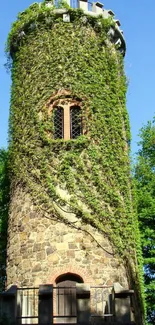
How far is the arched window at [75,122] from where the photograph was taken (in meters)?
13.6

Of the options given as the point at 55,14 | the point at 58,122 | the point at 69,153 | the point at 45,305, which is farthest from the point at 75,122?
the point at 45,305

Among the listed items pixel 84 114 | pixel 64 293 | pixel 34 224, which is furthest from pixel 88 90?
pixel 64 293

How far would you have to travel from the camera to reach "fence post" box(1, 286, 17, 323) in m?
8.12

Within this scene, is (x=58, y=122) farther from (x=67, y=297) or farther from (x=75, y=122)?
(x=67, y=297)

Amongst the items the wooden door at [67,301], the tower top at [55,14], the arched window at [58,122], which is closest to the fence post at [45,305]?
the wooden door at [67,301]

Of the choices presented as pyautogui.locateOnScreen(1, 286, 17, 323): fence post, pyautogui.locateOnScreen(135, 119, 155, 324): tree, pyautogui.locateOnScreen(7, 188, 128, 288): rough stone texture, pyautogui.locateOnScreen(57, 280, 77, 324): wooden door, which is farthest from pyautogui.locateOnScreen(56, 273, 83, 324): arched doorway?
pyautogui.locateOnScreen(135, 119, 155, 324): tree

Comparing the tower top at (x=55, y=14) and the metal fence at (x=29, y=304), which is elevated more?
the tower top at (x=55, y=14)

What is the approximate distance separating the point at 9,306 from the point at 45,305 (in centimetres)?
66

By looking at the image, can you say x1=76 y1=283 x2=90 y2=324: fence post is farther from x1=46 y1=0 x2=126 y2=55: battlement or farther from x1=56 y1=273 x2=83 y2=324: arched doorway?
x1=46 y1=0 x2=126 y2=55: battlement

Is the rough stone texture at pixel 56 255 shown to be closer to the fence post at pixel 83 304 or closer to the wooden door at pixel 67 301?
the wooden door at pixel 67 301

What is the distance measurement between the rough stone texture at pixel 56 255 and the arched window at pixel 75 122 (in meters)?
2.57

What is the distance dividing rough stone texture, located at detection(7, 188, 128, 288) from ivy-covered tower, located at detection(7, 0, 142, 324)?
3 cm

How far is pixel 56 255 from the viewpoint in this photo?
38.3 ft

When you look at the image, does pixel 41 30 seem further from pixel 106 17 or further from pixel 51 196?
pixel 51 196
